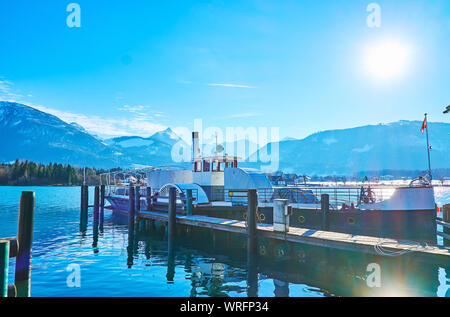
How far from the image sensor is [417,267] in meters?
11.9

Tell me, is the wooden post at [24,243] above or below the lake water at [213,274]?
above

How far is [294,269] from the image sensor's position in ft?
49.5

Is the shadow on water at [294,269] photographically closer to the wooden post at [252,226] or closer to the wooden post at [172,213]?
the wooden post at [252,226]

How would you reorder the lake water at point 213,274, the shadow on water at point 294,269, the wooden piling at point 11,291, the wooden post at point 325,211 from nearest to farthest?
the wooden piling at point 11,291 < the shadow on water at point 294,269 < the lake water at point 213,274 < the wooden post at point 325,211

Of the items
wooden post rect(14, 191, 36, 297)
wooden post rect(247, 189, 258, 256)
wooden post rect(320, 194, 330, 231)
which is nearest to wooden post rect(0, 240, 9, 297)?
wooden post rect(14, 191, 36, 297)

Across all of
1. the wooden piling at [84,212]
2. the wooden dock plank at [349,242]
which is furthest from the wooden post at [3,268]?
the wooden piling at [84,212]

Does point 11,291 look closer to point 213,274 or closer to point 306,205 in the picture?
point 213,274

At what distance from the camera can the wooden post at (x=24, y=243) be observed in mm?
7078

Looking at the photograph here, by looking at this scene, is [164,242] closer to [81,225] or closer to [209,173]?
[209,173]

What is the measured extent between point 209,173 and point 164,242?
7.65 metres

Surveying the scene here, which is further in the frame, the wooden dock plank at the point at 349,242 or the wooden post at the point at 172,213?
the wooden post at the point at 172,213

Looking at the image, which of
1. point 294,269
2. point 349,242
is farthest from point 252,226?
point 349,242

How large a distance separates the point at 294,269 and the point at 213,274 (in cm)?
403

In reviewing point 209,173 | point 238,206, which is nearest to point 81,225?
point 209,173
